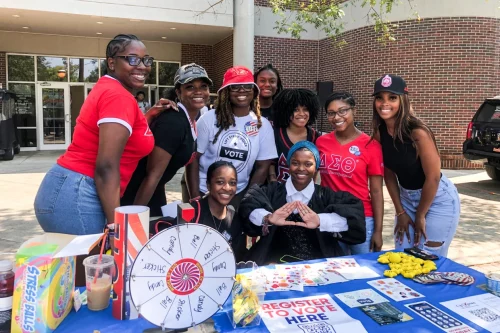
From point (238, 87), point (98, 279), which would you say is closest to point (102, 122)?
point (98, 279)

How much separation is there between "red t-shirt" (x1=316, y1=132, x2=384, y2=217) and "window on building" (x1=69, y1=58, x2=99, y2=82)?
14.2 m

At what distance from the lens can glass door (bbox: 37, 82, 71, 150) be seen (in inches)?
598

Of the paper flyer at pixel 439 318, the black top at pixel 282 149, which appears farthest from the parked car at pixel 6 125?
the paper flyer at pixel 439 318

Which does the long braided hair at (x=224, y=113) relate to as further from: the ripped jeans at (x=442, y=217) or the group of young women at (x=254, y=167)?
the ripped jeans at (x=442, y=217)

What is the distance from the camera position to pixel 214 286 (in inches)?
66.6

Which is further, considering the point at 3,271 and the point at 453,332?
the point at 453,332

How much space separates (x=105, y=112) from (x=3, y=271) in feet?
2.84

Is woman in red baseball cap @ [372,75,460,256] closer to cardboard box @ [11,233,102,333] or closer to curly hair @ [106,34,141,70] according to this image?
curly hair @ [106,34,141,70]

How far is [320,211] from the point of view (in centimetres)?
297

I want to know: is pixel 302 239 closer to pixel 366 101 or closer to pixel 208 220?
pixel 208 220

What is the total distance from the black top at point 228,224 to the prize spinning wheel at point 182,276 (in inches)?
53.1

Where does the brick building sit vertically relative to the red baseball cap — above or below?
above

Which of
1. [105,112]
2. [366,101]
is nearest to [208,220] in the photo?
[105,112]

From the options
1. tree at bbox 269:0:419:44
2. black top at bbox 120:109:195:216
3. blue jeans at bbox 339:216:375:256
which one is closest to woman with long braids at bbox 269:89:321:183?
blue jeans at bbox 339:216:375:256
